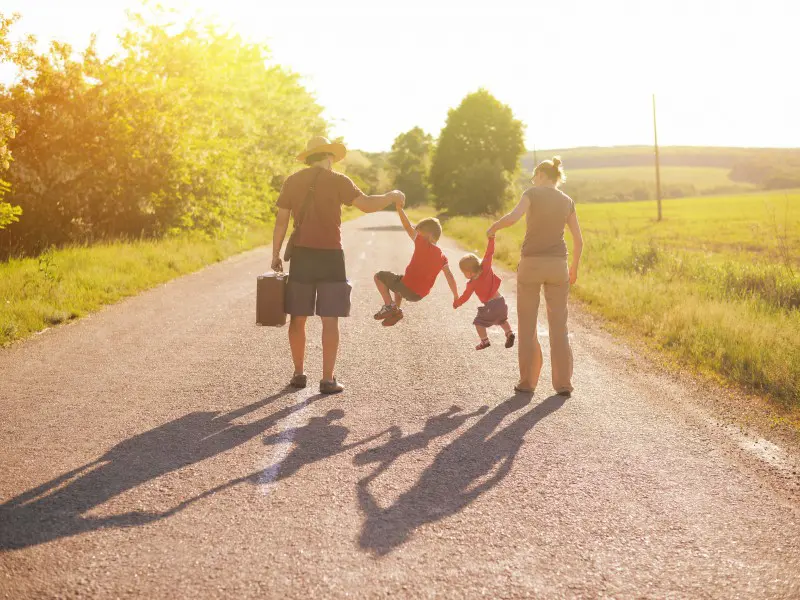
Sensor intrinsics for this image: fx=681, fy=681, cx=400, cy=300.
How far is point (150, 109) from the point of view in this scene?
18547 mm

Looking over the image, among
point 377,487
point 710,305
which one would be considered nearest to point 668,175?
point 710,305

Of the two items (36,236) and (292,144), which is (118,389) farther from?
(292,144)

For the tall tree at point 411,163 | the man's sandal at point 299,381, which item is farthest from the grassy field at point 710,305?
the tall tree at point 411,163

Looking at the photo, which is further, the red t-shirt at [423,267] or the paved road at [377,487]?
the red t-shirt at [423,267]

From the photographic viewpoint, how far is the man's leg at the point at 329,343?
637 cm

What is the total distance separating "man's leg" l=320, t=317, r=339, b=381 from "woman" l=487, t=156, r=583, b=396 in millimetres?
1756

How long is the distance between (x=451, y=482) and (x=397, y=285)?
2.52 m

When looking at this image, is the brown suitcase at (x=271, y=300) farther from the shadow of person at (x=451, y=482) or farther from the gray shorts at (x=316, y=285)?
the shadow of person at (x=451, y=482)

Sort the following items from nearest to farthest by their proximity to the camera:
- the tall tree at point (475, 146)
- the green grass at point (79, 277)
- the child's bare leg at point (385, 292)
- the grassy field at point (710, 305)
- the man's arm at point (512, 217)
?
the man's arm at point (512, 217) < the child's bare leg at point (385, 292) < the grassy field at point (710, 305) < the green grass at point (79, 277) < the tall tree at point (475, 146)

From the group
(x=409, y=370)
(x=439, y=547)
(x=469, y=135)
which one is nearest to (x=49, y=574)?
(x=439, y=547)

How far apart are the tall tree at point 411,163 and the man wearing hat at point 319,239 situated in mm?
88331

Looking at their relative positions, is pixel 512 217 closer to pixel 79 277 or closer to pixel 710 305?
pixel 710 305

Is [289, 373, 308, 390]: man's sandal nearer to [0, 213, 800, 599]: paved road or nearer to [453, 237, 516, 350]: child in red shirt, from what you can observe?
[0, 213, 800, 599]: paved road

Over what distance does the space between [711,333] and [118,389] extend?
6.96 m
